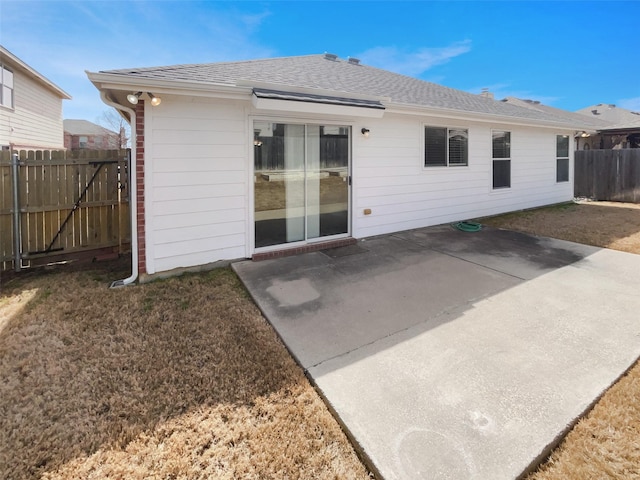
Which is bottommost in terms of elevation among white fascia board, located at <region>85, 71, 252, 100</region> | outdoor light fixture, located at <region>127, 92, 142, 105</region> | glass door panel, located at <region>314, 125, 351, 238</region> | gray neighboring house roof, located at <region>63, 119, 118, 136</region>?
glass door panel, located at <region>314, 125, 351, 238</region>

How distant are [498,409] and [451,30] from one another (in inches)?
660

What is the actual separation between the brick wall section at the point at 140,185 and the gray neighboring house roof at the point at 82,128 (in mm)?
34321

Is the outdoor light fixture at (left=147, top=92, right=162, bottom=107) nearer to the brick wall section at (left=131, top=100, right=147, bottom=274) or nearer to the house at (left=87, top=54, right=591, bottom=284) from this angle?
the house at (left=87, top=54, right=591, bottom=284)

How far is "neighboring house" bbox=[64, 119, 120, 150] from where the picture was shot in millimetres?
31891

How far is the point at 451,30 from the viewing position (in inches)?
577

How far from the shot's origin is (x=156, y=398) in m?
2.58

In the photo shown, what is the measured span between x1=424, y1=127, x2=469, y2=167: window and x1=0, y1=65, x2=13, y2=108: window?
15759 mm

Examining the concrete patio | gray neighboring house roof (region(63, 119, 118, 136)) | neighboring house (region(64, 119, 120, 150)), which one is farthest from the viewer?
gray neighboring house roof (region(63, 119, 118, 136))

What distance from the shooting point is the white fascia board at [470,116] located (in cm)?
686

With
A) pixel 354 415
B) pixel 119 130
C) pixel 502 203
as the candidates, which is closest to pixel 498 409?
pixel 354 415

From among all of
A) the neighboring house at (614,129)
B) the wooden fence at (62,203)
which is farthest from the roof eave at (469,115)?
the neighboring house at (614,129)

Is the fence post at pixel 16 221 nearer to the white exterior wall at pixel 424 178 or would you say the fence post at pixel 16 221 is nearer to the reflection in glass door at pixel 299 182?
the reflection in glass door at pixel 299 182

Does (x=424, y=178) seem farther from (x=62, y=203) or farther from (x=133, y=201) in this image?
(x=62, y=203)

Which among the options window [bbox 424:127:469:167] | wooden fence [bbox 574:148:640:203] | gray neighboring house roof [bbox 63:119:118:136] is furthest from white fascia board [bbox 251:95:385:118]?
gray neighboring house roof [bbox 63:119:118:136]
